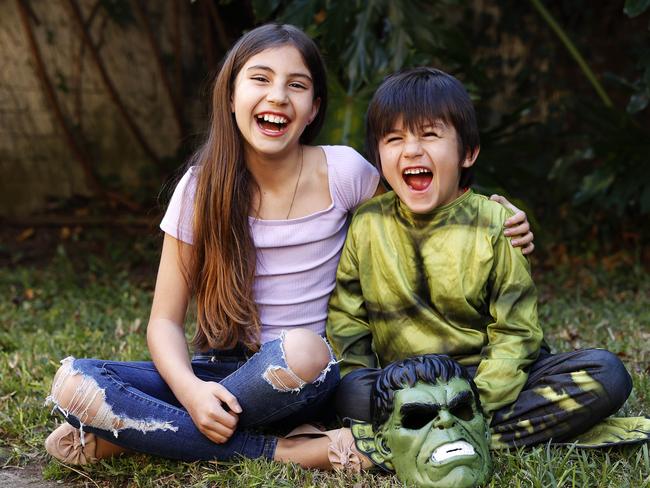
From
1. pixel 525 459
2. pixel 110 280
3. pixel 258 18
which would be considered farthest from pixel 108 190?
pixel 525 459

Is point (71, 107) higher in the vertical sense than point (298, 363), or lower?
higher

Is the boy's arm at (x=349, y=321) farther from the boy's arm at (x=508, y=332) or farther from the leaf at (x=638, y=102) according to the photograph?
the leaf at (x=638, y=102)

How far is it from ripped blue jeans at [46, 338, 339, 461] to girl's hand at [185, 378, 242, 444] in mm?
28

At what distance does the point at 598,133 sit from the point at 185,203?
291 centimetres

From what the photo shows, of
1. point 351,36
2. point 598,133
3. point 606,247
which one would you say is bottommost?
point 606,247

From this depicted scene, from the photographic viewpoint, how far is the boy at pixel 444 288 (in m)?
2.02

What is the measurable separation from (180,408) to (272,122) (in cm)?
81

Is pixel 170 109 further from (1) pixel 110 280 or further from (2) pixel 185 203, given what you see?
(2) pixel 185 203

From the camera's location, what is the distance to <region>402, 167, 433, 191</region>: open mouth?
85.4 inches

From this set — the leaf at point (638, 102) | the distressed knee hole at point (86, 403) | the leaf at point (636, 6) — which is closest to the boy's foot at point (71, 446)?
the distressed knee hole at point (86, 403)

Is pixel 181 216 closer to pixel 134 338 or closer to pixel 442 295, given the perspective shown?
pixel 442 295

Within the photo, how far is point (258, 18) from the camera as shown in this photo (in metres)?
3.80

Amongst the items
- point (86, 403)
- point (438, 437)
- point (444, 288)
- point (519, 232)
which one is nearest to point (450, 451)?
point (438, 437)

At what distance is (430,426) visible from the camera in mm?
1832
